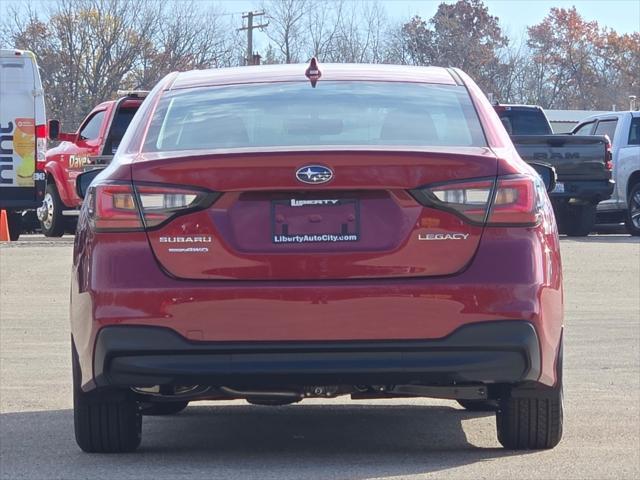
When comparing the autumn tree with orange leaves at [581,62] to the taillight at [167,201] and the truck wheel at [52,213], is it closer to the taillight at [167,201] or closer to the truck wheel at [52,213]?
the truck wheel at [52,213]

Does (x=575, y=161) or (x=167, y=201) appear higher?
(x=167, y=201)

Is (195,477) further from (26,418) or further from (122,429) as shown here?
(26,418)

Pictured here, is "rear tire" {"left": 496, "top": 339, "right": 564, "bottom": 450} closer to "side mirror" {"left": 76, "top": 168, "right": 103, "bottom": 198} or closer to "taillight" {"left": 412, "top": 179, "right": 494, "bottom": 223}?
"taillight" {"left": 412, "top": 179, "right": 494, "bottom": 223}

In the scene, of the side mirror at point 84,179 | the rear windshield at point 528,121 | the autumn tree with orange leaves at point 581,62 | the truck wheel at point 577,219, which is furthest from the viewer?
the autumn tree with orange leaves at point 581,62

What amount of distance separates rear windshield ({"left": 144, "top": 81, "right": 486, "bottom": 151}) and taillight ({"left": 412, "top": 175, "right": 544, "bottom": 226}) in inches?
11.7

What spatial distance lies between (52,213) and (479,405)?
50.5 ft

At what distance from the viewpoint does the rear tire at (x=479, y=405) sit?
22.8 feet

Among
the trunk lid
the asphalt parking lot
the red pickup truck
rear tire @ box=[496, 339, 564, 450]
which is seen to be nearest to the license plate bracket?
the trunk lid

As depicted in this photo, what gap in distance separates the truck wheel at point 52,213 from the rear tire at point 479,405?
15030 millimetres

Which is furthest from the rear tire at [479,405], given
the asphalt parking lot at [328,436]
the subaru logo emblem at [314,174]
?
the subaru logo emblem at [314,174]

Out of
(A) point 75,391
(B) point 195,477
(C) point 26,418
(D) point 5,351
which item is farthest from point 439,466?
(D) point 5,351

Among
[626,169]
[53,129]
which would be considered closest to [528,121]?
[626,169]

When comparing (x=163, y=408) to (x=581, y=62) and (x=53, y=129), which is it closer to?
(x=53, y=129)

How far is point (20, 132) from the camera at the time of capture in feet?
68.3
